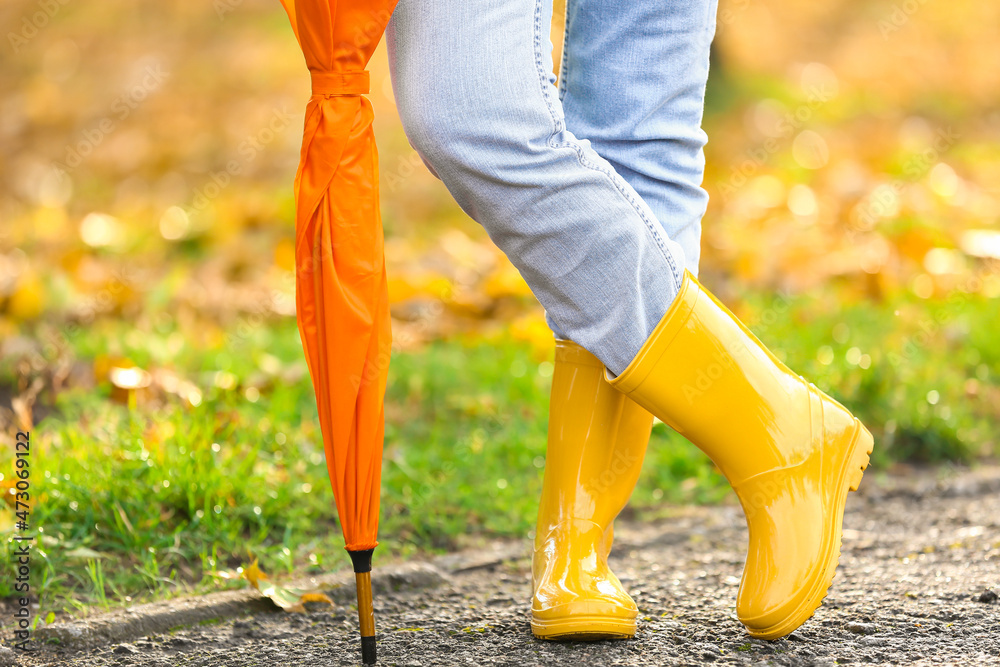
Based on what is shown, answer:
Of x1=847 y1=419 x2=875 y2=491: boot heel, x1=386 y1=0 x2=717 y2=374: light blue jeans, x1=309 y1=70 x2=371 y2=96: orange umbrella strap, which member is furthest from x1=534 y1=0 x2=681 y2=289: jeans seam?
x1=847 y1=419 x2=875 y2=491: boot heel

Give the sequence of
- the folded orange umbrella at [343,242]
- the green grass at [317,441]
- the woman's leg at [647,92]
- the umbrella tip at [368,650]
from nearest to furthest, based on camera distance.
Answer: the folded orange umbrella at [343,242] → the umbrella tip at [368,650] → the woman's leg at [647,92] → the green grass at [317,441]

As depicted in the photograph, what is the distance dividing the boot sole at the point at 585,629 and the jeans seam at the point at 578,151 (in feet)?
1.55

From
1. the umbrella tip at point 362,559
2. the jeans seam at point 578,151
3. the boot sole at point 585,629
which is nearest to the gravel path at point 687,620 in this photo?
the boot sole at point 585,629

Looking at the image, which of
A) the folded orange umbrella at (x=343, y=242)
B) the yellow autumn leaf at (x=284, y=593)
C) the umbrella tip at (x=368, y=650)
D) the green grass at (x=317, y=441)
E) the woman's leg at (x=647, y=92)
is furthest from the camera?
the green grass at (x=317, y=441)

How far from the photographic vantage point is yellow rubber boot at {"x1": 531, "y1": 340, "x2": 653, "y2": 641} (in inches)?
54.2

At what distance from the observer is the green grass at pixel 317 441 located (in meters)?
1.76

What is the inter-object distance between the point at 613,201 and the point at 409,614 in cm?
75

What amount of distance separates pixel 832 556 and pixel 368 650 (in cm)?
66

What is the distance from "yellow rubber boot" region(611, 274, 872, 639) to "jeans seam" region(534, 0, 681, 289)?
56 mm

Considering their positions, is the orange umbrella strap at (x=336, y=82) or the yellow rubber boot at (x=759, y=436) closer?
the orange umbrella strap at (x=336, y=82)

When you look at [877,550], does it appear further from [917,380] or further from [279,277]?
[279,277]

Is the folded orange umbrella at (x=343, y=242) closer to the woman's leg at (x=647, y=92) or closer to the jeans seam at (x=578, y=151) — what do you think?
the jeans seam at (x=578, y=151)

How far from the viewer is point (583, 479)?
143 cm

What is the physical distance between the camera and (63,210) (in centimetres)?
458
